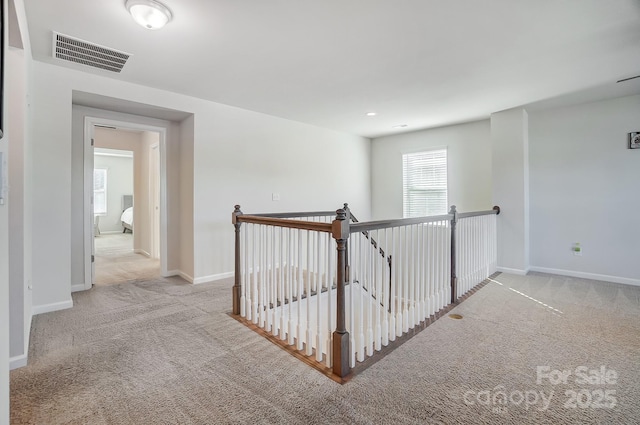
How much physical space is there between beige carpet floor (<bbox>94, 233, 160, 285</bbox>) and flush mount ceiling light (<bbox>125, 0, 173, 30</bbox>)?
10.7ft

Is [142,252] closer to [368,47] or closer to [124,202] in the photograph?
[124,202]

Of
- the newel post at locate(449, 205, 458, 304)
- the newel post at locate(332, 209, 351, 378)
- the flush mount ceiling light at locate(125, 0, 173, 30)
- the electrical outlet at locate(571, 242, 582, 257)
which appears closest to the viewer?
the newel post at locate(332, 209, 351, 378)

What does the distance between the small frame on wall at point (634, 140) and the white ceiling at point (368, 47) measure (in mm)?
540

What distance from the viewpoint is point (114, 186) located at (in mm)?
9781

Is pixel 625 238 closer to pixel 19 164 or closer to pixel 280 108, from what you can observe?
pixel 280 108

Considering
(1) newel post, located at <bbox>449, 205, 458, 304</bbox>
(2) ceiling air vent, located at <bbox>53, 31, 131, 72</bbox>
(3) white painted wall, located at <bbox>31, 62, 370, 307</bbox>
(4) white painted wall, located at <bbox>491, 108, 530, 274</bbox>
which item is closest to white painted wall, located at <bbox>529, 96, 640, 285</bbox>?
(4) white painted wall, located at <bbox>491, 108, 530, 274</bbox>

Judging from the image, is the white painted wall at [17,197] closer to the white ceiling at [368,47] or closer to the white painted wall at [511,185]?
the white ceiling at [368,47]

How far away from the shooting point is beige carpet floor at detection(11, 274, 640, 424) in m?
1.55

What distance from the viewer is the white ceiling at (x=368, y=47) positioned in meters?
2.09

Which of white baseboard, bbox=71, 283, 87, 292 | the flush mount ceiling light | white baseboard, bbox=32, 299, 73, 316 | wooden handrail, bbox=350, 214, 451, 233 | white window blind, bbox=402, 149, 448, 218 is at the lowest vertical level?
white baseboard, bbox=32, 299, 73, 316

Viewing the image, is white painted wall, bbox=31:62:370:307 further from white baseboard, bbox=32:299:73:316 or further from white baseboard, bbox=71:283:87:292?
white baseboard, bbox=71:283:87:292

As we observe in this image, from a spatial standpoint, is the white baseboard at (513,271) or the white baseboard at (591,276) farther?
the white baseboard at (513,271)

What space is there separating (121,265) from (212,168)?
8.52 feet

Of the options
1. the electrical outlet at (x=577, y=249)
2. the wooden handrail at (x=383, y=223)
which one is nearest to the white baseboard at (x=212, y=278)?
the wooden handrail at (x=383, y=223)
